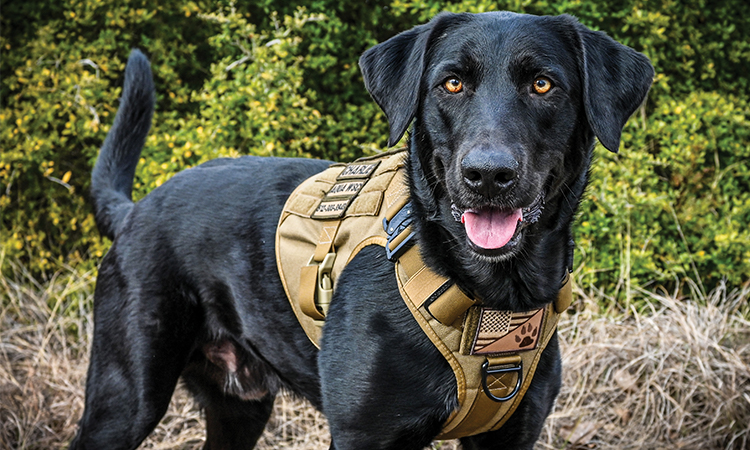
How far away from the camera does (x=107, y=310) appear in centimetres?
291

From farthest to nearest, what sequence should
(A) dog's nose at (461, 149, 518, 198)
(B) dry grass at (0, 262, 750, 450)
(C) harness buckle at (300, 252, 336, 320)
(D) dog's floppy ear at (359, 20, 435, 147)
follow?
(B) dry grass at (0, 262, 750, 450), (C) harness buckle at (300, 252, 336, 320), (D) dog's floppy ear at (359, 20, 435, 147), (A) dog's nose at (461, 149, 518, 198)

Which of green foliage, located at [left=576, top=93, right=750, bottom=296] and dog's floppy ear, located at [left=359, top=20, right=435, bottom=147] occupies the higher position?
dog's floppy ear, located at [left=359, top=20, right=435, bottom=147]

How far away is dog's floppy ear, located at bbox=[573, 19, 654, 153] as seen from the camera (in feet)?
7.20

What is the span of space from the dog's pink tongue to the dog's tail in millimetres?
1676

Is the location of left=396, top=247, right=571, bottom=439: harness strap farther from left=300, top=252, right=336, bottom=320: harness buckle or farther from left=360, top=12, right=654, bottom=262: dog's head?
left=300, top=252, right=336, bottom=320: harness buckle

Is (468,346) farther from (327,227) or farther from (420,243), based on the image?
(327,227)

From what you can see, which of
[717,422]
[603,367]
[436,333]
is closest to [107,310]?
[436,333]

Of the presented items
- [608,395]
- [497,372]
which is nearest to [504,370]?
[497,372]

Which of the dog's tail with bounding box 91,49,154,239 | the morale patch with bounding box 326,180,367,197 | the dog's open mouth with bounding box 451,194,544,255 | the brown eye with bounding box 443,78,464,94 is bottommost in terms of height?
the dog's tail with bounding box 91,49,154,239

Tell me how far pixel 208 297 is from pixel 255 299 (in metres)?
0.22

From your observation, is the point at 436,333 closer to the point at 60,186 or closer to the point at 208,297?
the point at 208,297

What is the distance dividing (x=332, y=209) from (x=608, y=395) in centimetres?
204

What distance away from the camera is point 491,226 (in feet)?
6.96

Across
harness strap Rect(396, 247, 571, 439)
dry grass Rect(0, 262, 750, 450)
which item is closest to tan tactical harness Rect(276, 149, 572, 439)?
harness strap Rect(396, 247, 571, 439)
